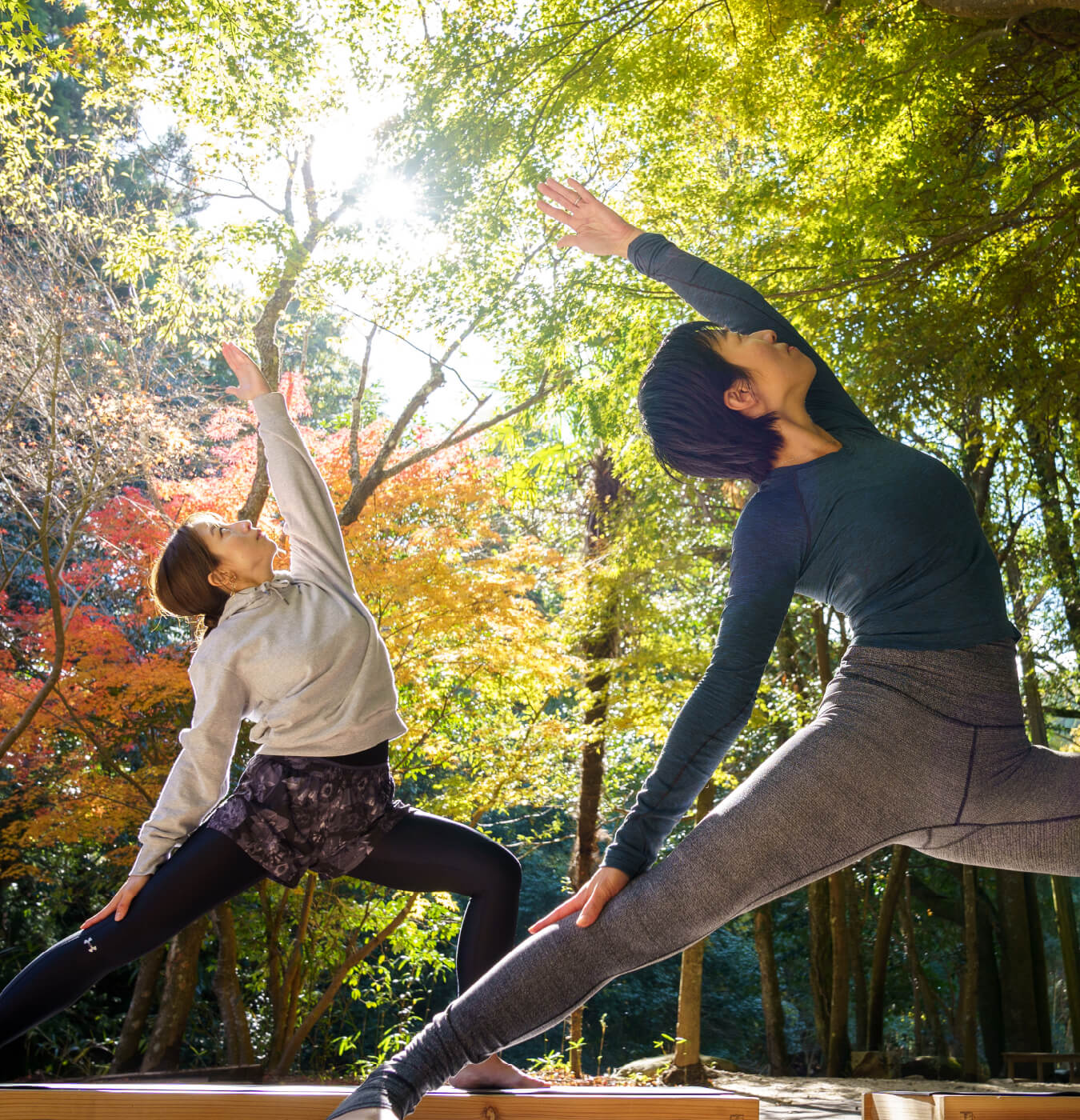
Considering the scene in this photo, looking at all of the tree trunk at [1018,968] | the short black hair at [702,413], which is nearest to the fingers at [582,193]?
the short black hair at [702,413]

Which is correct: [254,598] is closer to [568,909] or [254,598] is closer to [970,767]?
[568,909]

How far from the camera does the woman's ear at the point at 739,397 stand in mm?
1396

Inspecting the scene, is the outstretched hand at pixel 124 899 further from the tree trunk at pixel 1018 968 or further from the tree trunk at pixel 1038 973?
the tree trunk at pixel 1038 973

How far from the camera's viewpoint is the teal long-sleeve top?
1.20 meters

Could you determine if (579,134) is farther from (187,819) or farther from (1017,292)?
(187,819)

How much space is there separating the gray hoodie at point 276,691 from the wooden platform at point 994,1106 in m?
1.07

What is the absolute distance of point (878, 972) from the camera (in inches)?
316

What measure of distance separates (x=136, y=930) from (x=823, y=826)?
3.80 ft

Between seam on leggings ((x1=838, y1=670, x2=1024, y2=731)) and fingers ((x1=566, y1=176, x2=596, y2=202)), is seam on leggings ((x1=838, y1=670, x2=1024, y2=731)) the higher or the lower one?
the lower one

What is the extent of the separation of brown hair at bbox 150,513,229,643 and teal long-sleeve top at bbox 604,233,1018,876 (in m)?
1.08

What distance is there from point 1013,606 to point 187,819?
760 cm

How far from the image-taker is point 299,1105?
1333 millimetres

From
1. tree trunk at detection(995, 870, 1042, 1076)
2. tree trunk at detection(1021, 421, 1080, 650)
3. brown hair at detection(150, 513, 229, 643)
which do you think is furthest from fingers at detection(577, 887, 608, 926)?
tree trunk at detection(995, 870, 1042, 1076)

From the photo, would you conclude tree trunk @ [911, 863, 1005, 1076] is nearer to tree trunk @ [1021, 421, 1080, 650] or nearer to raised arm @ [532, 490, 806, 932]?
tree trunk @ [1021, 421, 1080, 650]
